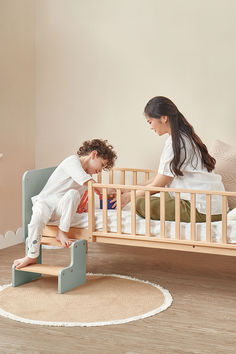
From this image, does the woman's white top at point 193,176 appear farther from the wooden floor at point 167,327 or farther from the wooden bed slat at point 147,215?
the wooden floor at point 167,327

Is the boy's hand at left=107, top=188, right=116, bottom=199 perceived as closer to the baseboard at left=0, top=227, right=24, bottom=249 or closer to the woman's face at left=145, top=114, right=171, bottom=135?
the woman's face at left=145, top=114, right=171, bottom=135

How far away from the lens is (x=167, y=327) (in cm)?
214

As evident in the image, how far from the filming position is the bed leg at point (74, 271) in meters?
2.54

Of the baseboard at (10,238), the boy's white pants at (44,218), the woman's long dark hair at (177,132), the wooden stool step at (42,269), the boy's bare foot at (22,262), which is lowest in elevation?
the baseboard at (10,238)

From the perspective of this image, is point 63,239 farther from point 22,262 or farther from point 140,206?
point 140,206

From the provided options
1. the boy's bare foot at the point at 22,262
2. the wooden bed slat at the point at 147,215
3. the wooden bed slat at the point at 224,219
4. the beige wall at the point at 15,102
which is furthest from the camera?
the beige wall at the point at 15,102

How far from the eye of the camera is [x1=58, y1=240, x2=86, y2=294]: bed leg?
2539 mm

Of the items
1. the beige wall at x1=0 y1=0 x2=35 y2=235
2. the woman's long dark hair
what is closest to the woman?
the woman's long dark hair

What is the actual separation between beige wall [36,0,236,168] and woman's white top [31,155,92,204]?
2.82ft

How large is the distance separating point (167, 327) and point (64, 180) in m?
0.99

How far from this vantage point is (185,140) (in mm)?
2643

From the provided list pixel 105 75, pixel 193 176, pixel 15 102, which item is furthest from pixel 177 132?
pixel 15 102

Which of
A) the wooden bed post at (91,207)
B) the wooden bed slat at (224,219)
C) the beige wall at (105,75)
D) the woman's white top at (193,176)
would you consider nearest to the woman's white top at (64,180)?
the wooden bed post at (91,207)

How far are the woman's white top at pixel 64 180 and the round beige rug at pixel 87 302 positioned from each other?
1.46 feet
